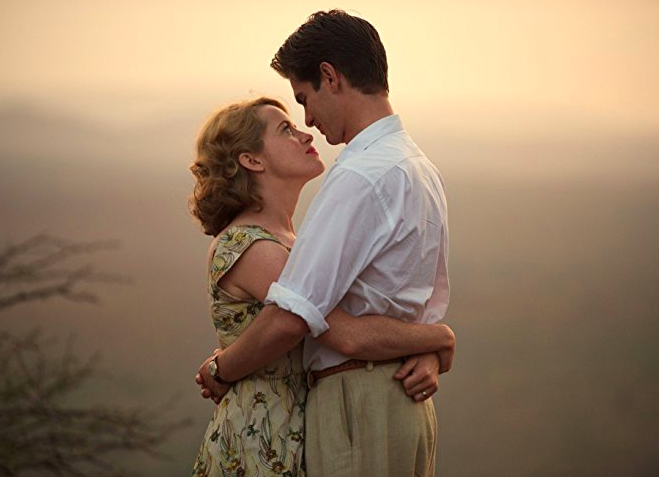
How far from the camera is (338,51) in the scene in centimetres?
203

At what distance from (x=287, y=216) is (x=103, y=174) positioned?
6.46 ft

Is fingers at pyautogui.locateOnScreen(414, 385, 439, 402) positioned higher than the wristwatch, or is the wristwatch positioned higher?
the wristwatch

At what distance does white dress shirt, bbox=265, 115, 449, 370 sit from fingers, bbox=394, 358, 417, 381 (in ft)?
0.30

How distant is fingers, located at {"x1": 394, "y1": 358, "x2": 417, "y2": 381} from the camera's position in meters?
2.00

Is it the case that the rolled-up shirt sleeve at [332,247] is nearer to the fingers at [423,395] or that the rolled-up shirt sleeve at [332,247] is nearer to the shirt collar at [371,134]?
the shirt collar at [371,134]

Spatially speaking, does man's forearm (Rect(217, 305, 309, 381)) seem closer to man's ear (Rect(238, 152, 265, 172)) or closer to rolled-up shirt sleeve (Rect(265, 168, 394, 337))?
rolled-up shirt sleeve (Rect(265, 168, 394, 337))

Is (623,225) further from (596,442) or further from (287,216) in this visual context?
(287,216)

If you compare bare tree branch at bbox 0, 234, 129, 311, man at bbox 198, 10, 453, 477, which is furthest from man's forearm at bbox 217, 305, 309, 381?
bare tree branch at bbox 0, 234, 129, 311

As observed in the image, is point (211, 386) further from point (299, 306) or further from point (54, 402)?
point (54, 402)

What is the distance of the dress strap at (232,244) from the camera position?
2.05 metres

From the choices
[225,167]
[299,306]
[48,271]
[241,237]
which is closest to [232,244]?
[241,237]

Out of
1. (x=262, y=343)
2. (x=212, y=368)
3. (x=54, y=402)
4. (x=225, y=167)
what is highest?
(x=225, y=167)

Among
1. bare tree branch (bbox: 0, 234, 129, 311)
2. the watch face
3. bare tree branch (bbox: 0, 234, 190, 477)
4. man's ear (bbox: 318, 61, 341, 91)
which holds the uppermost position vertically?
man's ear (bbox: 318, 61, 341, 91)

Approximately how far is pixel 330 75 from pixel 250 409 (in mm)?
701
